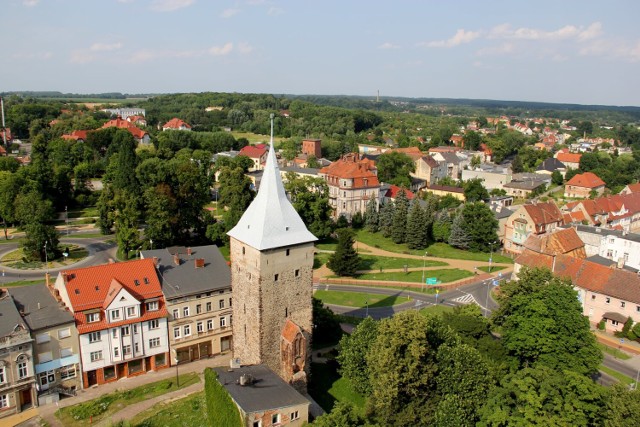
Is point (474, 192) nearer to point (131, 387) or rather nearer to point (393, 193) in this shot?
point (393, 193)

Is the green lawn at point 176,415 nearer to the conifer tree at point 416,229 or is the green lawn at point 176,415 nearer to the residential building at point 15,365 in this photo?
the residential building at point 15,365

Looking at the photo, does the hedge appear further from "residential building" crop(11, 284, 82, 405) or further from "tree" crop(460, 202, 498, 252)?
"tree" crop(460, 202, 498, 252)

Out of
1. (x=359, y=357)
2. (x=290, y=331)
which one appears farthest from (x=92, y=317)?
(x=359, y=357)

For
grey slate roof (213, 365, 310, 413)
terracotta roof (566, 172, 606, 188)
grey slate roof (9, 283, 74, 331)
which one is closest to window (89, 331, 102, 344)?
grey slate roof (9, 283, 74, 331)

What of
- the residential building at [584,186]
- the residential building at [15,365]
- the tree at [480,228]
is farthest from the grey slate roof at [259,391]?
the residential building at [584,186]

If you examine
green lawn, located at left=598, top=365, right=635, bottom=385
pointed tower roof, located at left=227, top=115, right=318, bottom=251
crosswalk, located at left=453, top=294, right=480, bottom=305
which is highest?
pointed tower roof, located at left=227, top=115, right=318, bottom=251

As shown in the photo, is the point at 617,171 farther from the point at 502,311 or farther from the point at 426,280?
the point at 502,311
